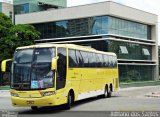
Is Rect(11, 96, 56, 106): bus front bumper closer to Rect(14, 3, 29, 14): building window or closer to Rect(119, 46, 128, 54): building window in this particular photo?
Rect(119, 46, 128, 54): building window

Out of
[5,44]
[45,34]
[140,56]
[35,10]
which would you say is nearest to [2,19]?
[5,44]

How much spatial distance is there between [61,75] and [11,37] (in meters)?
35.3

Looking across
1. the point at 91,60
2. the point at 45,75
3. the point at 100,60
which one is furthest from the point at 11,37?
the point at 45,75

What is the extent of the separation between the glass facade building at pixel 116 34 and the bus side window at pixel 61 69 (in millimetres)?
34376

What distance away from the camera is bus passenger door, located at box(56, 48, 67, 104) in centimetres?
1822

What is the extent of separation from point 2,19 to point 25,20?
886cm

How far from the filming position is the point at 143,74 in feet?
207

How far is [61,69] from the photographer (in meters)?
18.8

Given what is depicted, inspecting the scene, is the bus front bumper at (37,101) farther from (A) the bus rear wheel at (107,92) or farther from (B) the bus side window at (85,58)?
(A) the bus rear wheel at (107,92)

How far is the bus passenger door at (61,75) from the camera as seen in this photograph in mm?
18222

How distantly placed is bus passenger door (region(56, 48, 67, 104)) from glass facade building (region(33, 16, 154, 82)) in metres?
34.4

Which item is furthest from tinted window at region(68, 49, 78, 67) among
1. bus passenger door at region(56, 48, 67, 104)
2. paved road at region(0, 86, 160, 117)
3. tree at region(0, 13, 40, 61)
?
tree at region(0, 13, 40, 61)

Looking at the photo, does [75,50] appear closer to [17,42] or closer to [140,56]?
[17,42]

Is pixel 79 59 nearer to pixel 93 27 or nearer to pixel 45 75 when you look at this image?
pixel 45 75
